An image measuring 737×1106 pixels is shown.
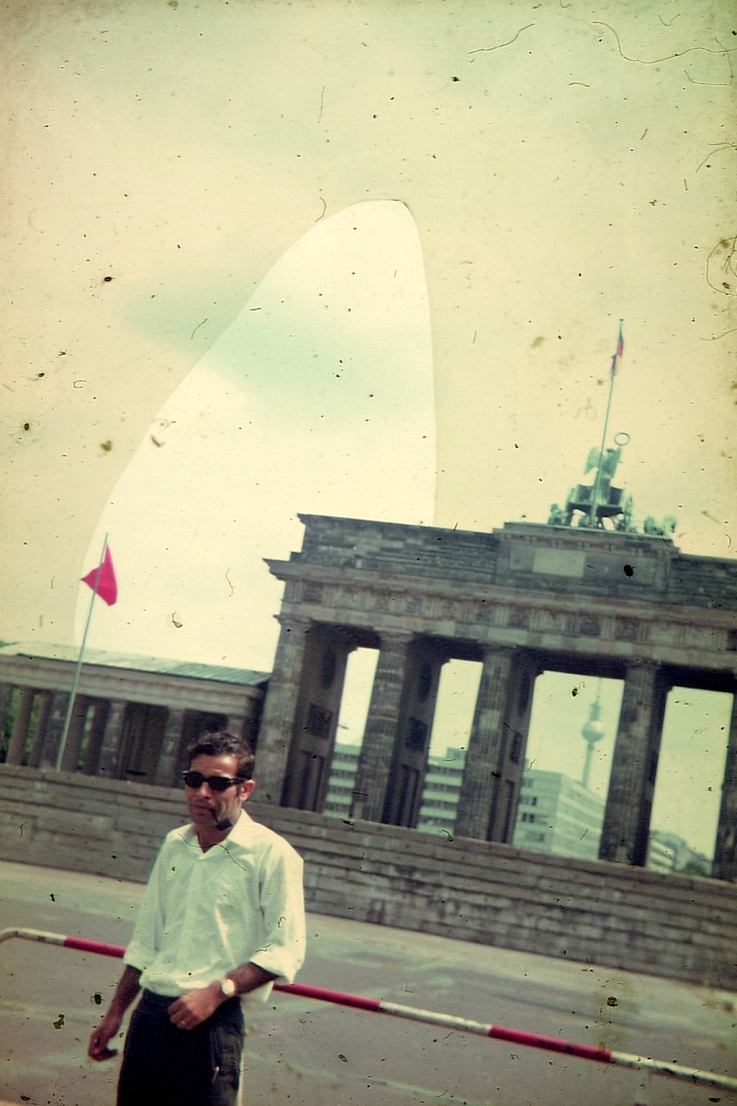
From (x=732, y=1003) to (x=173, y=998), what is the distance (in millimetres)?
16697

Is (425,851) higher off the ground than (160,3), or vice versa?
(160,3)

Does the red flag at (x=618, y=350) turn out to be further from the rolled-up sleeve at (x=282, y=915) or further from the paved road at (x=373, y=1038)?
the rolled-up sleeve at (x=282, y=915)

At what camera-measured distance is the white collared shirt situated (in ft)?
17.6

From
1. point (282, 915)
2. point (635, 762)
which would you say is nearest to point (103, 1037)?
point (282, 915)

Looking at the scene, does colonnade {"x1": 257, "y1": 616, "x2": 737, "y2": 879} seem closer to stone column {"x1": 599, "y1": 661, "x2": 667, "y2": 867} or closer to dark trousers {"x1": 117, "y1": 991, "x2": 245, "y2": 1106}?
stone column {"x1": 599, "y1": 661, "x2": 667, "y2": 867}

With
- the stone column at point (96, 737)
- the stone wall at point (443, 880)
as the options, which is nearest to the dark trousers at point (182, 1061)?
the stone wall at point (443, 880)

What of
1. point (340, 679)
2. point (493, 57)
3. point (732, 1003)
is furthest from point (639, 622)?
point (493, 57)

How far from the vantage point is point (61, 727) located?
136 feet

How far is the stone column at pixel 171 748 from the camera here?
1558 inches

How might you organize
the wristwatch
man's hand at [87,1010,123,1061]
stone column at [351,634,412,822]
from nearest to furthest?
the wristwatch
man's hand at [87,1010,123,1061]
stone column at [351,634,412,822]

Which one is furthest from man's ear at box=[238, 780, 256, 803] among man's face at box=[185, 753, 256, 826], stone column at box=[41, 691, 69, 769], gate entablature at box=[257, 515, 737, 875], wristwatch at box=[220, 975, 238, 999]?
stone column at box=[41, 691, 69, 769]

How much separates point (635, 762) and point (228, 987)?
3425 centimetres

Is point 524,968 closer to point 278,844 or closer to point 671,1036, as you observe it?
point 671,1036

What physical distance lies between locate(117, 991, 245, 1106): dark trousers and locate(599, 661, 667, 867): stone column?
32.6m
